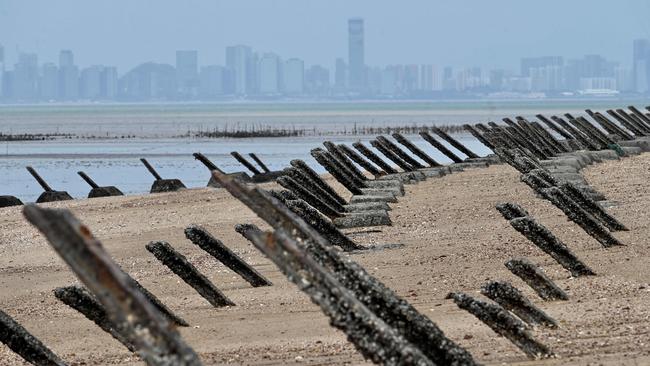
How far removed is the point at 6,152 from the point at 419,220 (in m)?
43.6

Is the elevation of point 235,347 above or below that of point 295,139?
above

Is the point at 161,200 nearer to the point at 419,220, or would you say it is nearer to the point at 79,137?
the point at 419,220

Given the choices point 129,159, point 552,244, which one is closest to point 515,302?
point 552,244

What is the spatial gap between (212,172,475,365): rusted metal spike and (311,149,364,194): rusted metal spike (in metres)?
13.6

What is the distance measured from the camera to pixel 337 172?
19.6 m

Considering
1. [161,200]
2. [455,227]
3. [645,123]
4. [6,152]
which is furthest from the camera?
[6,152]

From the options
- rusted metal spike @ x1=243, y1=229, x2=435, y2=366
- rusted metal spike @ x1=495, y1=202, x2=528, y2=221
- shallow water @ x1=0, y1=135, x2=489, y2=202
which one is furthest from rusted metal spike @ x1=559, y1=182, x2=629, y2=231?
shallow water @ x1=0, y1=135, x2=489, y2=202

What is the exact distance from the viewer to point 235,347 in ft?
28.6

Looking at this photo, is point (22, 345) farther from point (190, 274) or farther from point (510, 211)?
point (510, 211)

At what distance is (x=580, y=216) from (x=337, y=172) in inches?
300

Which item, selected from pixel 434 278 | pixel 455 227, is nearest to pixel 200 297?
pixel 434 278

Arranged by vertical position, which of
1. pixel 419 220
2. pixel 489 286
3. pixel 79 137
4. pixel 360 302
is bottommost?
pixel 79 137

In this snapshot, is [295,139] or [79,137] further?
[79,137]

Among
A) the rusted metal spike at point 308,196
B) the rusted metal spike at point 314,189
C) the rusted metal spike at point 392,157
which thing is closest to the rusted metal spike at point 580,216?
the rusted metal spike at point 308,196
